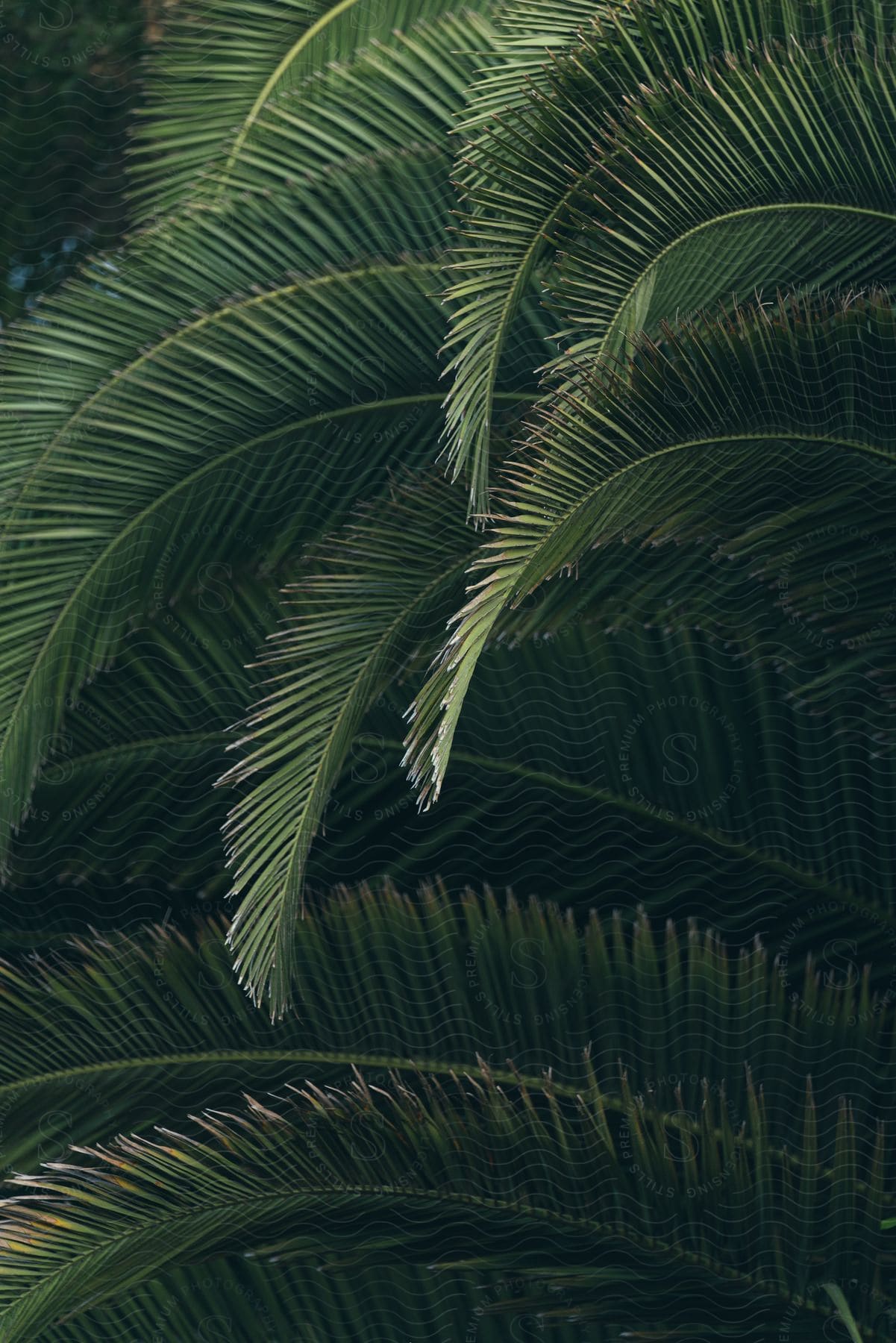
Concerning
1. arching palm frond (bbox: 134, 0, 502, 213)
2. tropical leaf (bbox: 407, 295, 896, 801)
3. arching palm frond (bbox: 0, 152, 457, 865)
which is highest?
arching palm frond (bbox: 134, 0, 502, 213)

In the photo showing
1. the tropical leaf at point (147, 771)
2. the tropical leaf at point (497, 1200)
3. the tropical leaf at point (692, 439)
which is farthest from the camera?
the tropical leaf at point (147, 771)

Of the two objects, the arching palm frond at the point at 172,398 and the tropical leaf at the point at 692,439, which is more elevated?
the arching palm frond at the point at 172,398

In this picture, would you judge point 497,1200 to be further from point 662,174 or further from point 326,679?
point 662,174

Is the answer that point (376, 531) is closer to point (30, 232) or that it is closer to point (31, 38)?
point (30, 232)

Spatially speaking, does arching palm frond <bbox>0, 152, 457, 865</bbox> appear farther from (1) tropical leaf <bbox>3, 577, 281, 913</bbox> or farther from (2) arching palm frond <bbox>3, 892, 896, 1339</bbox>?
(2) arching palm frond <bbox>3, 892, 896, 1339</bbox>

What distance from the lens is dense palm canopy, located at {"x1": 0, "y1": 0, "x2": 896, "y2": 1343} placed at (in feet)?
7.79

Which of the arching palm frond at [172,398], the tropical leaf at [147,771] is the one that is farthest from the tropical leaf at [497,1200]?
the arching palm frond at [172,398]

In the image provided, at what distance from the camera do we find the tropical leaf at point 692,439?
2.18 m

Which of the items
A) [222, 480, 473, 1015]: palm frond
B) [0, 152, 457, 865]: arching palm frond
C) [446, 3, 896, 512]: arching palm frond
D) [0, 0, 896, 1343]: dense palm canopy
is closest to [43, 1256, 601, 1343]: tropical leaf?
[0, 0, 896, 1343]: dense palm canopy

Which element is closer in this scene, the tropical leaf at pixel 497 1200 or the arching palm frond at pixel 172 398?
the tropical leaf at pixel 497 1200

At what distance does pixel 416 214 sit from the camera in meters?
3.24

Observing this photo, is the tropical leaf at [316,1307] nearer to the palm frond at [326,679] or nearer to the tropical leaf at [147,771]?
the palm frond at [326,679]

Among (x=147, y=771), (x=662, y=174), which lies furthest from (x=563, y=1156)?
(x=662, y=174)

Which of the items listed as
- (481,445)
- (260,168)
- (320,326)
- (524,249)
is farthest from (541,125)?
(260,168)
